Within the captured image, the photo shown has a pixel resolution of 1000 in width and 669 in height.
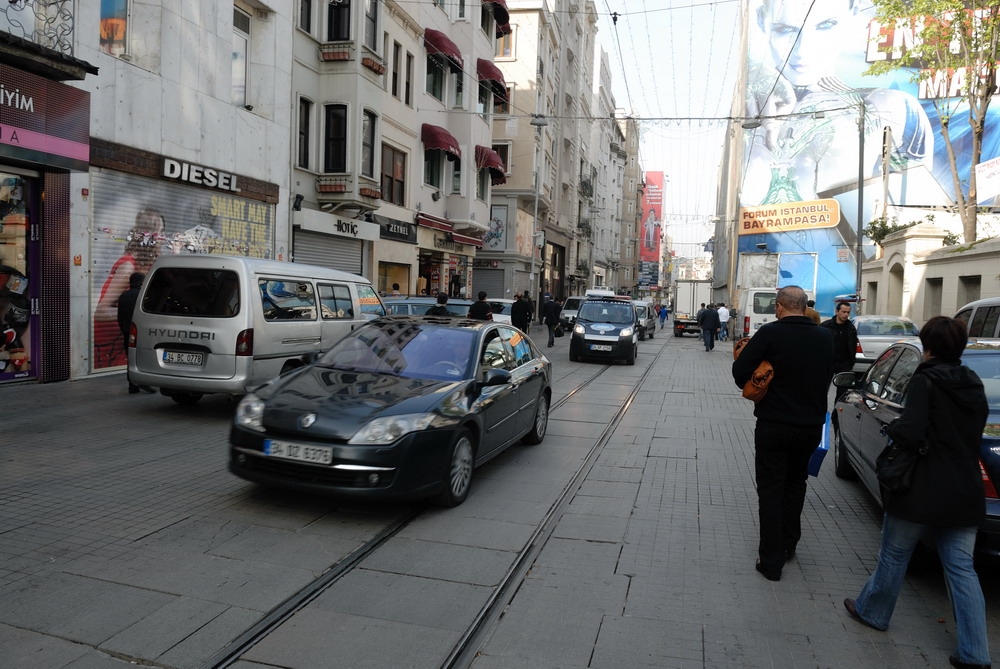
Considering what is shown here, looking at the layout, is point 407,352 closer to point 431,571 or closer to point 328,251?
point 431,571

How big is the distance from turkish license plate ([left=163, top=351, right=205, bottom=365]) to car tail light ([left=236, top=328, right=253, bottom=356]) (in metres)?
0.48

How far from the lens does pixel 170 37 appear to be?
1359cm

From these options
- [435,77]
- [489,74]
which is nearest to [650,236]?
[489,74]

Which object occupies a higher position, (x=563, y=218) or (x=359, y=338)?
(x=563, y=218)

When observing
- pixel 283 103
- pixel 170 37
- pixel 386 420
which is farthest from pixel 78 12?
pixel 386 420

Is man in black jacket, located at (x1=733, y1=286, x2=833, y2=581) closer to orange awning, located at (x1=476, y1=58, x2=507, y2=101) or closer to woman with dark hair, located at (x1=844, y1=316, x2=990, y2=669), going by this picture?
woman with dark hair, located at (x1=844, y1=316, x2=990, y2=669)

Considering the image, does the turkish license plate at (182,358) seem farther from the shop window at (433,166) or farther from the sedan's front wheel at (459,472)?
the shop window at (433,166)

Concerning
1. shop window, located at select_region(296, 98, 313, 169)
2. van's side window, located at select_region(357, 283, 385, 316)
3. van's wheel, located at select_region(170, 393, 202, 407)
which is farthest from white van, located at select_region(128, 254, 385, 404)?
shop window, located at select_region(296, 98, 313, 169)

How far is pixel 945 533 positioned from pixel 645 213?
13172 centimetres

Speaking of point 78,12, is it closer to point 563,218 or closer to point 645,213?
point 563,218

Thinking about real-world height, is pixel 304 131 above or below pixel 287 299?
above

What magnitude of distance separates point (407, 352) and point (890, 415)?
13.3 ft

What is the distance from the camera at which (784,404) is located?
4602mm

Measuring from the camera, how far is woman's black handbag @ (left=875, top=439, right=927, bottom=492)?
3662mm
